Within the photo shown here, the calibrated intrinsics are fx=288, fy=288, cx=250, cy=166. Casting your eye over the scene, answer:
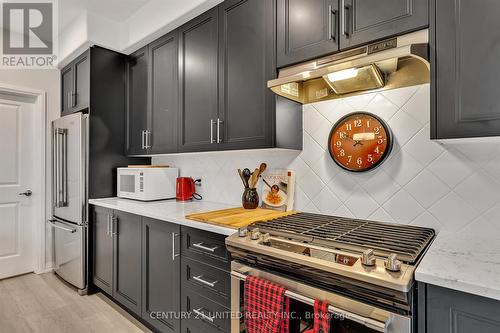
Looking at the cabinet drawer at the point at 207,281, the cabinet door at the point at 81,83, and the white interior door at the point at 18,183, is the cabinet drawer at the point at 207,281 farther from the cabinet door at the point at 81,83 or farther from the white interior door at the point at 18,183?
the white interior door at the point at 18,183

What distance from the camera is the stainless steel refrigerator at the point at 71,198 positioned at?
267 centimetres

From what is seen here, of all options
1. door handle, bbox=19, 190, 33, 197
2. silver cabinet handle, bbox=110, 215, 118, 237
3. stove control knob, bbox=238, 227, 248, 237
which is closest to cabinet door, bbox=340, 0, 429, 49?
stove control knob, bbox=238, 227, 248, 237

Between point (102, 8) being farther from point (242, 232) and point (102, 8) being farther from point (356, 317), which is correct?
point (356, 317)

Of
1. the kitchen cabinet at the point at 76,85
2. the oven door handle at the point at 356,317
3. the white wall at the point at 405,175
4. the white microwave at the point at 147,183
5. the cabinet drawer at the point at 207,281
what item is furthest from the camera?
the kitchen cabinet at the point at 76,85

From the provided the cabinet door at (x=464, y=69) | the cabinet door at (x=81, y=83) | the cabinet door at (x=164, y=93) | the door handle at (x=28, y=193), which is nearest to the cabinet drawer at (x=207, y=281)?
the cabinet door at (x=164, y=93)

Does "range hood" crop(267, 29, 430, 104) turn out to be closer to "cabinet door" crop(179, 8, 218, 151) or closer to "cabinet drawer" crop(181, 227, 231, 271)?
"cabinet door" crop(179, 8, 218, 151)

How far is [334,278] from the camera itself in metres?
1.02

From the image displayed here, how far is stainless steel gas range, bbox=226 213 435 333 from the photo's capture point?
919 millimetres

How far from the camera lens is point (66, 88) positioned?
3.23m

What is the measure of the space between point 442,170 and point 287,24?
3.67 ft

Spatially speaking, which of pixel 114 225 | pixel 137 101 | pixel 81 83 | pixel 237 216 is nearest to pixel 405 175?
pixel 237 216

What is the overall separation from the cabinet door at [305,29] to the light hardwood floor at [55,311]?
216cm

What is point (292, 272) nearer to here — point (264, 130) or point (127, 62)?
point (264, 130)

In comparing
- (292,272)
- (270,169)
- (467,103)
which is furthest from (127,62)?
(467,103)
